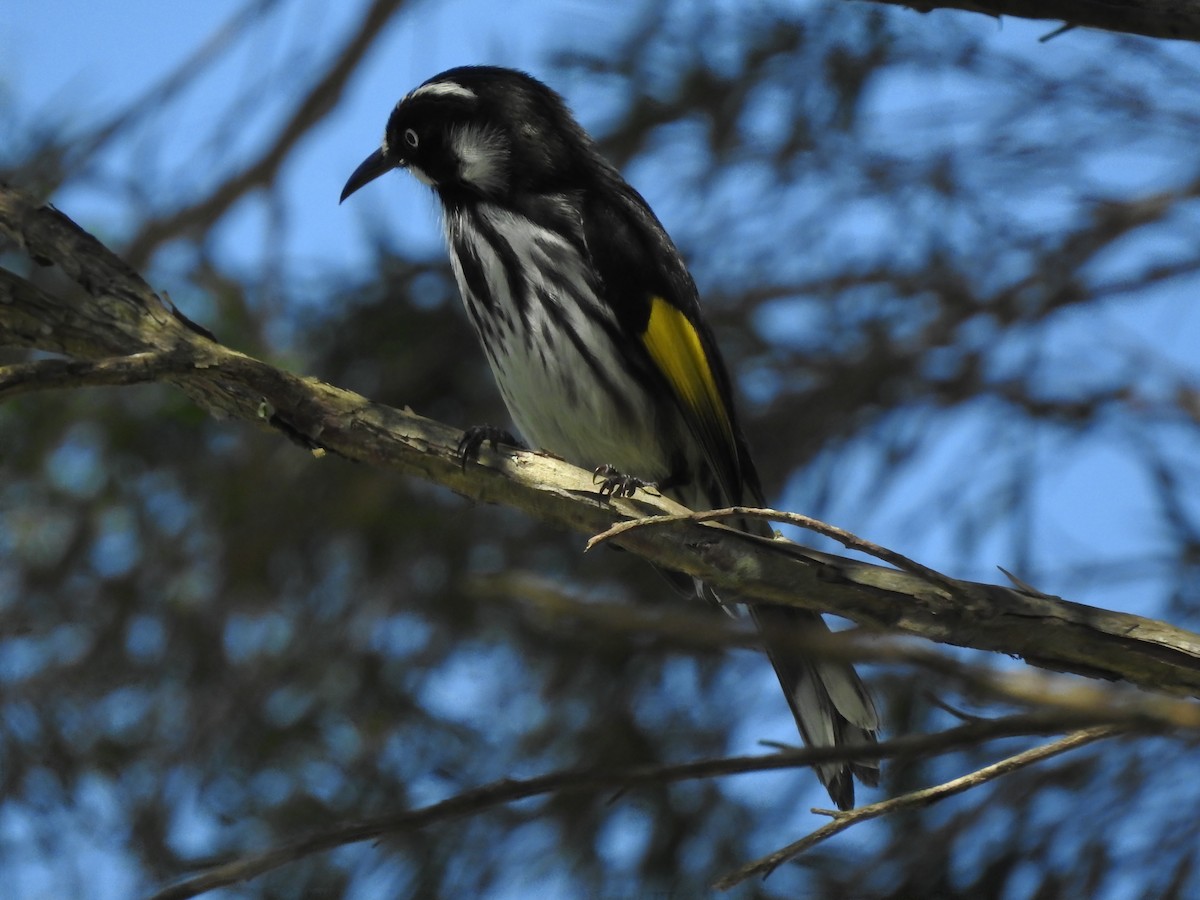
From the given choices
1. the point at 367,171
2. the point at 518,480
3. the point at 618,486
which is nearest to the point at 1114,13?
the point at 618,486

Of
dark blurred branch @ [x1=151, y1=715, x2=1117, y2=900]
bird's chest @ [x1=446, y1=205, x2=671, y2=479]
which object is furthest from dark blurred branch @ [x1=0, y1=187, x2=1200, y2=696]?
bird's chest @ [x1=446, y1=205, x2=671, y2=479]

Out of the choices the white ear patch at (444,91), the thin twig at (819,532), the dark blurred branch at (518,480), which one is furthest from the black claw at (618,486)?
the white ear patch at (444,91)

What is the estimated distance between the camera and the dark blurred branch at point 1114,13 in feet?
9.15

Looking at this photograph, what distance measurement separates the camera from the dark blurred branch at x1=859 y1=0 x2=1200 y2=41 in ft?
9.15

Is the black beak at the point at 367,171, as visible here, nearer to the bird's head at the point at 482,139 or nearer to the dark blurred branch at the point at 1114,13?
the bird's head at the point at 482,139

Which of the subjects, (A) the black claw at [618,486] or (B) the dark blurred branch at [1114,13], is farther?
(A) the black claw at [618,486]

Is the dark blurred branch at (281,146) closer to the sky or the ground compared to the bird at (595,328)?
closer to the sky

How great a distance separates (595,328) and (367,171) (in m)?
1.19

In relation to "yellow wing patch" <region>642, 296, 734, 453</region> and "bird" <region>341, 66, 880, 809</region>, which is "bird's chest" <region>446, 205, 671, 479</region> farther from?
"yellow wing patch" <region>642, 296, 734, 453</region>

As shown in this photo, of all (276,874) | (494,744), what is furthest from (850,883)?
(276,874)

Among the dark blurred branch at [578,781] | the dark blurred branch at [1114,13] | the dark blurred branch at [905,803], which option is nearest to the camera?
the dark blurred branch at [578,781]

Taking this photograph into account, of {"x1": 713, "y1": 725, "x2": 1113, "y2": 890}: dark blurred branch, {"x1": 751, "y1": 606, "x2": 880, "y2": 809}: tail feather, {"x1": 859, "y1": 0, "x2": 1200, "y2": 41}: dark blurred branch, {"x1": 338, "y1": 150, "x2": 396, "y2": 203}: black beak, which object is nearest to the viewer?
{"x1": 713, "y1": 725, "x2": 1113, "y2": 890}: dark blurred branch

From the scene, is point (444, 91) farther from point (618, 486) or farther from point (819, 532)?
point (819, 532)

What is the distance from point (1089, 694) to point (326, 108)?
324cm
